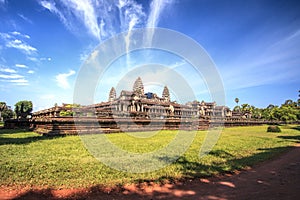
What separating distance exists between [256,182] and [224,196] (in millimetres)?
1719

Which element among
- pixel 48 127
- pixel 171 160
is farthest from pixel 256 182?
pixel 48 127

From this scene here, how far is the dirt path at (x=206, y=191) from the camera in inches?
167

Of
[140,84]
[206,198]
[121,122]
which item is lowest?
[206,198]

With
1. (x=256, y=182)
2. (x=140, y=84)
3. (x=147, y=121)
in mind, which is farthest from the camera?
(x=140, y=84)

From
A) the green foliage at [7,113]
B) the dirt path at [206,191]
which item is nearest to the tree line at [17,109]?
the green foliage at [7,113]

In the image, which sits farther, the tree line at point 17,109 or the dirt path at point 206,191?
the tree line at point 17,109

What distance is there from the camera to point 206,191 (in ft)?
15.4

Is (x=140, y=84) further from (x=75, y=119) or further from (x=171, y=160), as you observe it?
(x=171, y=160)

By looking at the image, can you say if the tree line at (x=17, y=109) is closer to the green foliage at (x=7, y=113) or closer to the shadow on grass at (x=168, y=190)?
the green foliage at (x=7, y=113)

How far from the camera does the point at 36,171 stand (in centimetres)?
565

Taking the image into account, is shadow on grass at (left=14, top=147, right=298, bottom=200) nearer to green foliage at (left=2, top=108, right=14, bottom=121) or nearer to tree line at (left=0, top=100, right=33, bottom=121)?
tree line at (left=0, top=100, right=33, bottom=121)

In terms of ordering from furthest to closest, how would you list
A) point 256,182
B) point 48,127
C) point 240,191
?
1. point 48,127
2. point 256,182
3. point 240,191

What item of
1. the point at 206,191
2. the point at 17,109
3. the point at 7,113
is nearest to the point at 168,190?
the point at 206,191

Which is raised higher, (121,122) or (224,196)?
(121,122)
